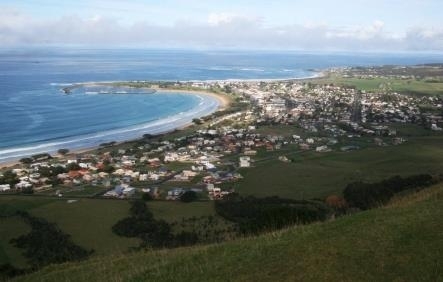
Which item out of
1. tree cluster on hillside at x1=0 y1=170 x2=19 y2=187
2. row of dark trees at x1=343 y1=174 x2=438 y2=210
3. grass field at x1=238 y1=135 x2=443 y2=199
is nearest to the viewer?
row of dark trees at x1=343 y1=174 x2=438 y2=210

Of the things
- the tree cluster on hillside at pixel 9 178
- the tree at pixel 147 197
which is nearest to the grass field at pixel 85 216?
the tree at pixel 147 197

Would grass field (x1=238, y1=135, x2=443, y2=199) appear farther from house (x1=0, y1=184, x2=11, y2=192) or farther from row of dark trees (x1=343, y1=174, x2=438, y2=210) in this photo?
house (x1=0, y1=184, x2=11, y2=192)

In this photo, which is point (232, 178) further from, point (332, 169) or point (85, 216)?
point (85, 216)

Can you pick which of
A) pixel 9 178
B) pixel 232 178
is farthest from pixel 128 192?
pixel 9 178

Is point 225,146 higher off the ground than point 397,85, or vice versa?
point 397,85

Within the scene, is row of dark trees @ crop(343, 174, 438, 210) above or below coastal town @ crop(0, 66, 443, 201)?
above

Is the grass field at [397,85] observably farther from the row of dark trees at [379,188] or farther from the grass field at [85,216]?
the grass field at [85,216]

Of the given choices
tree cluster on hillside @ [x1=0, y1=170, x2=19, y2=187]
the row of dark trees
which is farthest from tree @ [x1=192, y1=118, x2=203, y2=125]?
the row of dark trees
